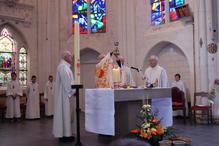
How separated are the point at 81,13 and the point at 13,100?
546 centimetres

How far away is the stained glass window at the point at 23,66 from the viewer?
13.9m

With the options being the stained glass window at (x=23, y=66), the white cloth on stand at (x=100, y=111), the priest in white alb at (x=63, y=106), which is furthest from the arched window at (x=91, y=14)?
the white cloth on stand at (x=100, y=111)

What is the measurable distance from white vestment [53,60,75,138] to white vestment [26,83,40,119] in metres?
5.80

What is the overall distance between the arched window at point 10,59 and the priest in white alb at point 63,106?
711cm

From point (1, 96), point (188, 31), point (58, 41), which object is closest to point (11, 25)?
point (58, 41)

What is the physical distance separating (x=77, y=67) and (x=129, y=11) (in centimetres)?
872

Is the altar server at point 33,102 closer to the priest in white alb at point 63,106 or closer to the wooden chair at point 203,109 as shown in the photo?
the priest in white alb at point 63,106

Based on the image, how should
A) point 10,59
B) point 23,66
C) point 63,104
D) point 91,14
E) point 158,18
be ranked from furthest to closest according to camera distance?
1. point 91,14
2. point 23,66
3. point 10,59
4. point 158,18
5. point 63,104

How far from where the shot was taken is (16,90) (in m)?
11.8

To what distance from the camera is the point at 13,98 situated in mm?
11859

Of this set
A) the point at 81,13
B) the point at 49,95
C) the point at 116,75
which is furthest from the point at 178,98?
the point at 81,13

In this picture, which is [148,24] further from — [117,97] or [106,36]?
[117,97]

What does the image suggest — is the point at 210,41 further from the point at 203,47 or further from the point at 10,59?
the point at 10,59

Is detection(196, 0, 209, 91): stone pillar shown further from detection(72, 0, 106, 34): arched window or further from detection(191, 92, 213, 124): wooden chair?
A: detection(72, 0, 106, 34): arched window
